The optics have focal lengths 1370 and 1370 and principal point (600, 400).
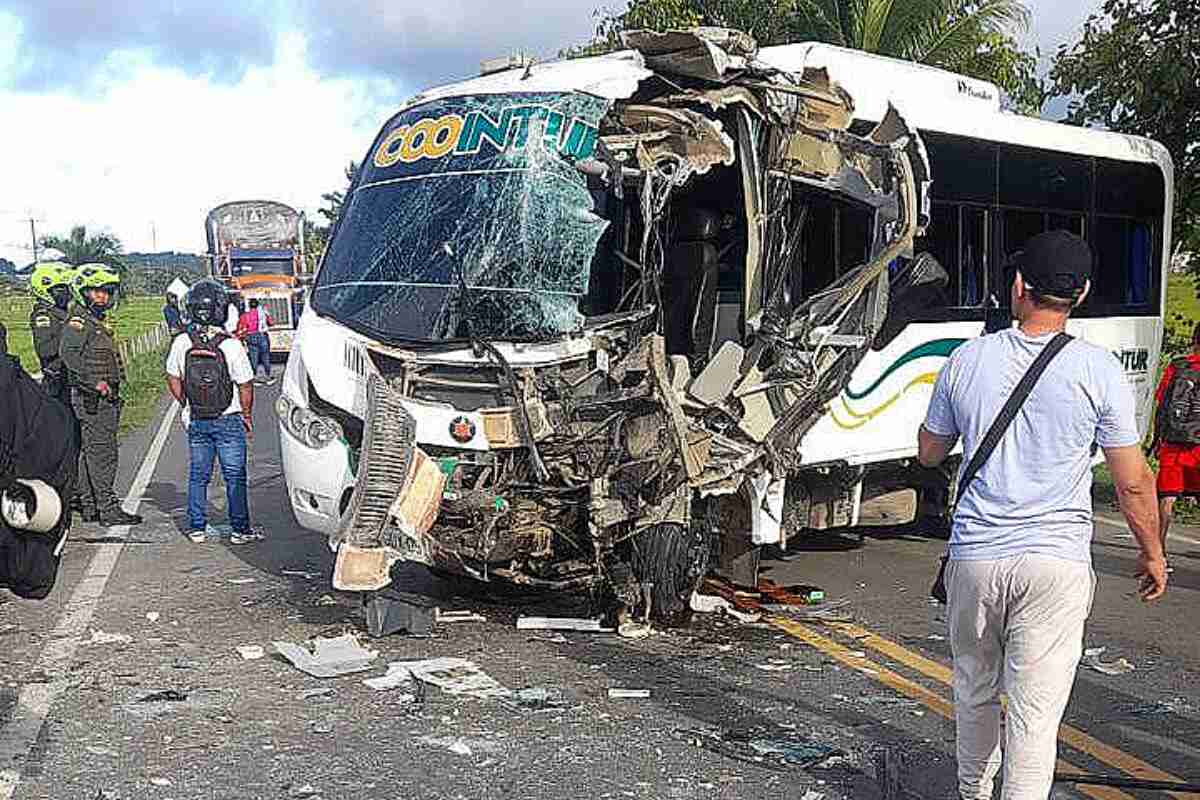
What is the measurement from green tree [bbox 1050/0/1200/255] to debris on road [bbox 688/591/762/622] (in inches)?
288

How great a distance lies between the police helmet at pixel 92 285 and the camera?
1066 cm

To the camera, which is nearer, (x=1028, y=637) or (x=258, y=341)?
(x=1028, y=637)

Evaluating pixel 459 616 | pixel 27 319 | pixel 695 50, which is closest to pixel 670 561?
pixel 459 616

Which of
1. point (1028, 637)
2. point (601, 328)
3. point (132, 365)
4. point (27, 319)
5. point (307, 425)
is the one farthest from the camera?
point (27, 319)

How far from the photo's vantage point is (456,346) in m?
7.14

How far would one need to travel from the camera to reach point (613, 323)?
23.4 feet

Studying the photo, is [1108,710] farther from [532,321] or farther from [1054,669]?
[532,321]

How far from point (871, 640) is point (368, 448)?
286cm

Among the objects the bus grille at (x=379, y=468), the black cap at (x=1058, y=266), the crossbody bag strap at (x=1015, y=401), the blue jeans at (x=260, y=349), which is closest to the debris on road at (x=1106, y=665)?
the crossbody bag strap at (x=1015, y=401)

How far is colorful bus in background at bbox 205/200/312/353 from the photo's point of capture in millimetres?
30875

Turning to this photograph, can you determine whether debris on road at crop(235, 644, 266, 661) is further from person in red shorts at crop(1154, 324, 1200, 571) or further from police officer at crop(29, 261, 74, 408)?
person in red shorts at crop(1154, 324, 1200, 571)

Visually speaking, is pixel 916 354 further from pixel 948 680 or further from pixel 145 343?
pixel 145 343

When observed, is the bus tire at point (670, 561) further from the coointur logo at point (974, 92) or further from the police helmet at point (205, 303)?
the coointur logo at point (974, 92)

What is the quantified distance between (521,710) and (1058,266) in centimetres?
315
